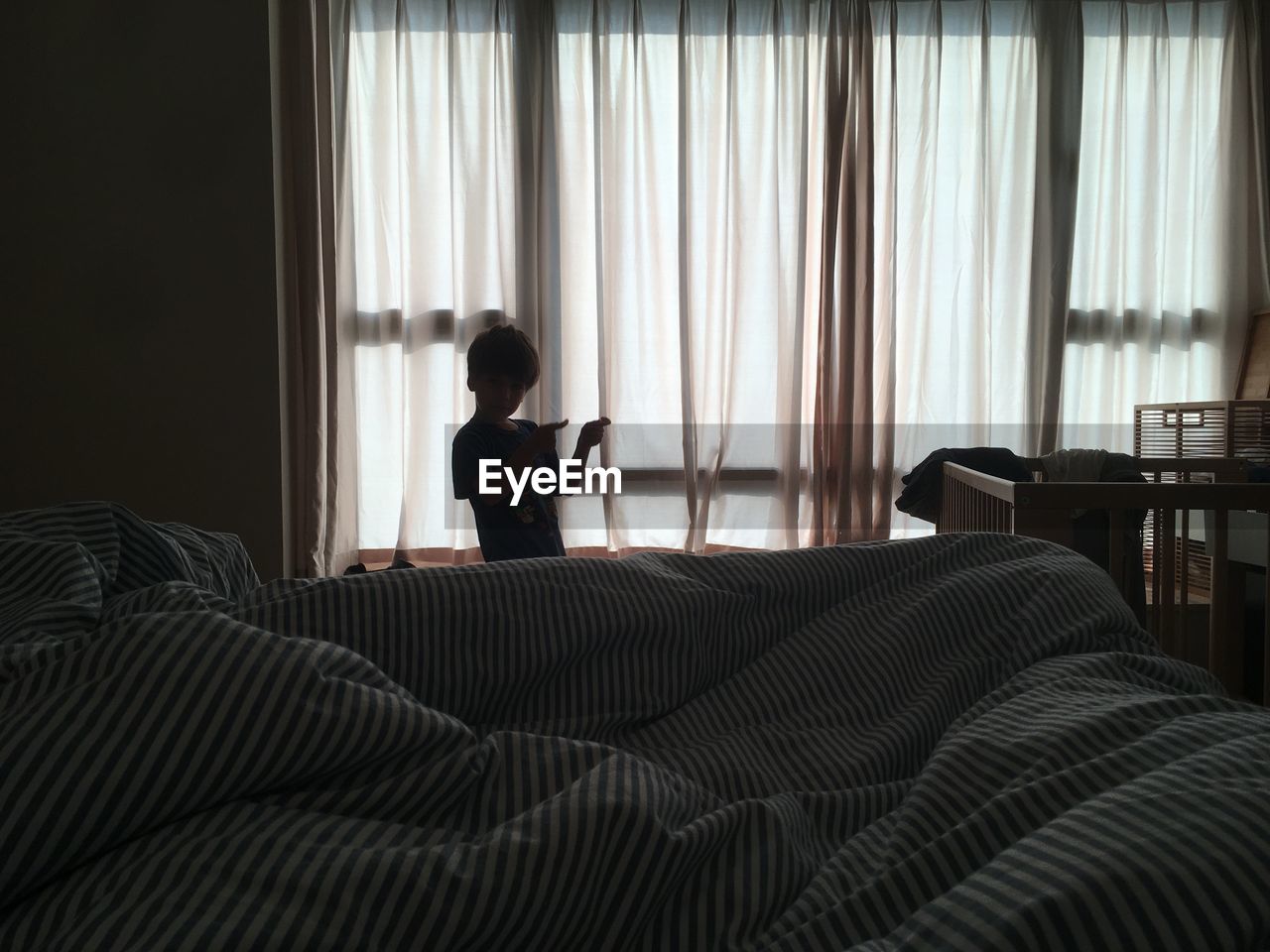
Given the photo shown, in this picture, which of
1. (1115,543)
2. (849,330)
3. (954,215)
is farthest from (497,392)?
(954,215)

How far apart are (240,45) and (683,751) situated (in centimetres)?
309

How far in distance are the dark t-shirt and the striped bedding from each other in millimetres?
1208

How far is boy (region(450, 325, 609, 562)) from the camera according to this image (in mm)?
1980

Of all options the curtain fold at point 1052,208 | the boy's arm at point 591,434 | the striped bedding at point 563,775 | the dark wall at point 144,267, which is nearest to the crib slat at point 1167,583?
the striped bedding at point 563,775

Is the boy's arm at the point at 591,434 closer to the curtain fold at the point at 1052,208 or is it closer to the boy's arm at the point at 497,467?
the boy's arm at the point at 497,467

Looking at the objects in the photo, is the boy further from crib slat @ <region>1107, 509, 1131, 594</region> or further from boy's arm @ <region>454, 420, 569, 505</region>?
crib slat @ <region>1107, 509, 1131, 594</region>

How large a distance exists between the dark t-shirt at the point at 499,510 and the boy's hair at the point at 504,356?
0.14 metres

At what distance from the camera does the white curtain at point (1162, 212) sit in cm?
335

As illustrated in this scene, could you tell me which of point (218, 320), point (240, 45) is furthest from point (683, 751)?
point (240, 45)

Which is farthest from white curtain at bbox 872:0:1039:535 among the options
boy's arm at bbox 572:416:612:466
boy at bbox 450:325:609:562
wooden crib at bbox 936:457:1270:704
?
boy at bbox 450:325:609:562

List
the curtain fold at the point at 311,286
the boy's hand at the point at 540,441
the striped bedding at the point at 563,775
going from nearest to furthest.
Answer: the striped bedding at the point at 563,775, the boy's hand at the point at 540,441, the curtain fold at the point at 311,286

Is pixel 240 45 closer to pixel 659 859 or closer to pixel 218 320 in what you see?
pixel 218 320

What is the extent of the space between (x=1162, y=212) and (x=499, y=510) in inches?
117

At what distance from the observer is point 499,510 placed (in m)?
1.98
